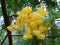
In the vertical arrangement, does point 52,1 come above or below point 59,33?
above

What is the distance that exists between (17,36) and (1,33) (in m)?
0.08

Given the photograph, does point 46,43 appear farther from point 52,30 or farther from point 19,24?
point 19,24

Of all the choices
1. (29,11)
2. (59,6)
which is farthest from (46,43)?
(29,11)

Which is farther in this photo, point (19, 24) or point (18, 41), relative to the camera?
point (18, 41)

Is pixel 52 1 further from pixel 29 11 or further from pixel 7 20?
pixel 29 11

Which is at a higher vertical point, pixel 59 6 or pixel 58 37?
pixel 59 6

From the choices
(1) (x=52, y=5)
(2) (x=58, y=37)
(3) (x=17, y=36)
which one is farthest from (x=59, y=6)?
(3) (x=17, y=36)

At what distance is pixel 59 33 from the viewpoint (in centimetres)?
62

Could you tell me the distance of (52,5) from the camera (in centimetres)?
70

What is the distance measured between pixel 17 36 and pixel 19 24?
350mm

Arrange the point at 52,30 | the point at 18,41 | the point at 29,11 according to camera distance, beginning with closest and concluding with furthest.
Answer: the point at 29,11 → the point at 52,30 → the point at 18,41

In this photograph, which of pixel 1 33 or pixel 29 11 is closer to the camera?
pixel 29 11

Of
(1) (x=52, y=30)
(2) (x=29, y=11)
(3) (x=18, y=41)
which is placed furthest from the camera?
(3) (x=18, y=41)

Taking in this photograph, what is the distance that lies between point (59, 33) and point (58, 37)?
2cm
